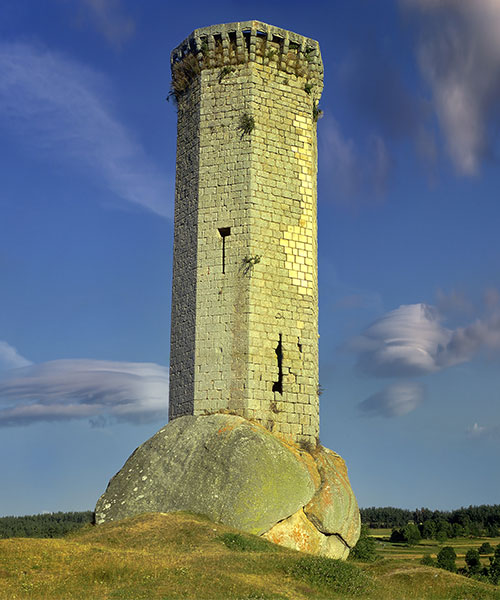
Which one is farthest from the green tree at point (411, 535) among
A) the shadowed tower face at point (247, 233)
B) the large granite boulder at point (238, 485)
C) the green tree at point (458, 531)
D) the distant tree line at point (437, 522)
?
the shadowed tower face at point (247, 233)

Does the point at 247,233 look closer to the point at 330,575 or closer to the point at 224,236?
the point at 224,236

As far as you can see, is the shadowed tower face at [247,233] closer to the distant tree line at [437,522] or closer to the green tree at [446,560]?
the green tree at [446,560]

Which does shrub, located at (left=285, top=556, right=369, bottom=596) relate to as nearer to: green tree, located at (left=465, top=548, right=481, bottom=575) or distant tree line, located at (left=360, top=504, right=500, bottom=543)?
green tree, located at (left=465, top=548, right=481, bottom=575)

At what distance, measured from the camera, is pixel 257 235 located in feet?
57.7

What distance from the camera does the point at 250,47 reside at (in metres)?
18.5

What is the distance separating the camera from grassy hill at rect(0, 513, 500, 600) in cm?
1002

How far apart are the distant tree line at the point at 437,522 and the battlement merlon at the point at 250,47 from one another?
271 feet

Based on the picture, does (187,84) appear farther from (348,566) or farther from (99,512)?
(348,566)

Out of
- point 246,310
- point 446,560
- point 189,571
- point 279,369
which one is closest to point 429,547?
point 446,560

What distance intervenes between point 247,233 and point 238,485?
6.42 meters

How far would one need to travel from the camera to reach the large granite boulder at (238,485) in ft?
48.1

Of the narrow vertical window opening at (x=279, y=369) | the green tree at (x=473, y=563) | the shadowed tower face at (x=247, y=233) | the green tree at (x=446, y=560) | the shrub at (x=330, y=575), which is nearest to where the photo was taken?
the shrub at (x=330, y=575)

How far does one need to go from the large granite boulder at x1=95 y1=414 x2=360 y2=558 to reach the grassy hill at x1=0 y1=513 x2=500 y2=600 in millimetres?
852

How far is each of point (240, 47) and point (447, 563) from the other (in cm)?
5071
